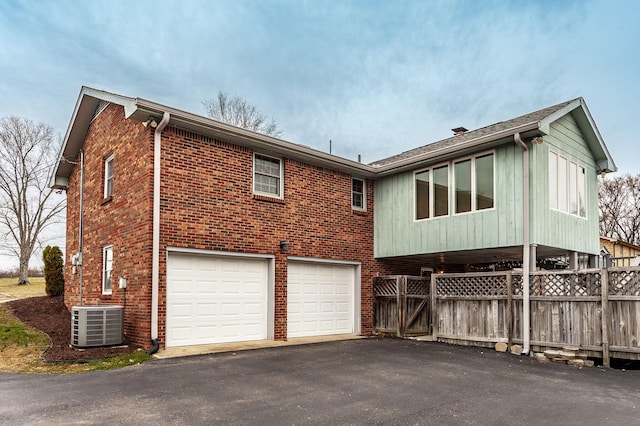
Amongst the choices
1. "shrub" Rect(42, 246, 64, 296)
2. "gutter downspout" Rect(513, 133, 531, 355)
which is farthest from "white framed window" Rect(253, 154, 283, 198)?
"shrub" Rect(42, 246, 64, 296)

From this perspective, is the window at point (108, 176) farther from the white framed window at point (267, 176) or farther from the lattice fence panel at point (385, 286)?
the lattice fence panel at point (385, 286)

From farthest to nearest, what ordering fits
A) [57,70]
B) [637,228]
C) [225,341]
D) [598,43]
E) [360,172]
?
[637,228] < [57,70] < [598,43] < [360,172] < [225,341]

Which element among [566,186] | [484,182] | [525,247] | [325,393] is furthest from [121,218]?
[566,186]

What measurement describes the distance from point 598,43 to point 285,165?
14.4 m

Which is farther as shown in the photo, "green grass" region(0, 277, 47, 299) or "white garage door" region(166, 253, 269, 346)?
"green grass" region(0, 277, 47, 299)

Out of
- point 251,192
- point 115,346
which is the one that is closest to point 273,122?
point 251,192

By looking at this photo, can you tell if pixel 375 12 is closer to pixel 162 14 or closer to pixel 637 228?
pixel 162 14

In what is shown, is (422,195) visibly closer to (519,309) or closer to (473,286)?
(473,286)

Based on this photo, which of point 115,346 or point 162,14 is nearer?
point 115,346

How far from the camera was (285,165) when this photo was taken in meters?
12.2

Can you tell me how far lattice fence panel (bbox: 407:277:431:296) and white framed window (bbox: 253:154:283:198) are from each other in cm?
441

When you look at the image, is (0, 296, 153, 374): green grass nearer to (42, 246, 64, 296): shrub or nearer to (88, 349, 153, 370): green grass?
(88, 349, 153, 370): green grass

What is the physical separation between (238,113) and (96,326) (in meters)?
22.0

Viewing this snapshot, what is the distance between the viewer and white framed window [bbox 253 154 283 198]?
38.3 feet
